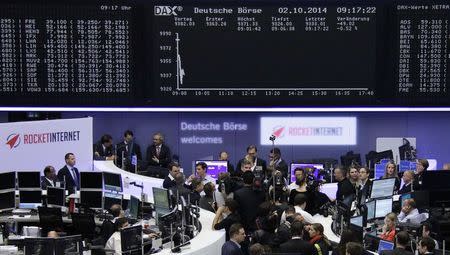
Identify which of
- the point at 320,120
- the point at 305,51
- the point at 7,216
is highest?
the point at 305,51

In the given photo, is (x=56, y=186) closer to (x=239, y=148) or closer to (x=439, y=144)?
(x=239, y=148)

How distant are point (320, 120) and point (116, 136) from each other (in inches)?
161

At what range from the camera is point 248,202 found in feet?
50.0

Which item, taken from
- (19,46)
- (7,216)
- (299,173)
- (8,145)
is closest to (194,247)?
(299,173)

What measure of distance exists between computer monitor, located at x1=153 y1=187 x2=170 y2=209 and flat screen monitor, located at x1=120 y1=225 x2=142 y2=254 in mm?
1906

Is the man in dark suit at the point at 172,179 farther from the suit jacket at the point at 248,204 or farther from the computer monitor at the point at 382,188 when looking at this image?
the computer monitor at the point at 382,188

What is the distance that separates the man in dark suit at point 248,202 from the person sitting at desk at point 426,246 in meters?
3.20

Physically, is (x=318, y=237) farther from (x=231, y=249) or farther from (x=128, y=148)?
(x=128, y=148)

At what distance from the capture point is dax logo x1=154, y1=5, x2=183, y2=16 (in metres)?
19.4

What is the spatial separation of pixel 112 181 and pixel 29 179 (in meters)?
1.50

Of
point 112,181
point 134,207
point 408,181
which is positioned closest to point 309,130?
point 408,181

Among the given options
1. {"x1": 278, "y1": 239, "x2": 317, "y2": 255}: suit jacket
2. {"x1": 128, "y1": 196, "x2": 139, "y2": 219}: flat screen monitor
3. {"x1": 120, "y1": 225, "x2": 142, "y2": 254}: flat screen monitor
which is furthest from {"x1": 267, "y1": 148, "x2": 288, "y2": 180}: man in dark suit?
{"x1": 278, "y1": 239, "x2": 317, "y2": 255}: suit jacket

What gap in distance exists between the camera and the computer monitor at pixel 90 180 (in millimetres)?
16984

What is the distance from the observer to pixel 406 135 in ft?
69.8
